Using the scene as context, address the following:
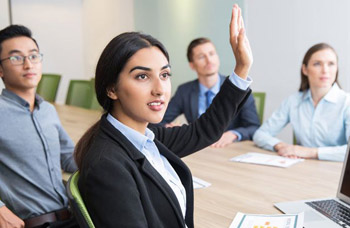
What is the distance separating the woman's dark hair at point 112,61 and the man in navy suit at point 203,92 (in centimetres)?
189

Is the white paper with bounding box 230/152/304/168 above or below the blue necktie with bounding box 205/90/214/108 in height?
below

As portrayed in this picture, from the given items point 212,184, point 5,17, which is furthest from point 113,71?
point 5,17

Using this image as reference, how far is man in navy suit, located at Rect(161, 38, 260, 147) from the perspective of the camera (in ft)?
10.0

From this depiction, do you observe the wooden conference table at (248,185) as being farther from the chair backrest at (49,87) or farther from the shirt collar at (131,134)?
the chair backrest at (49,87)

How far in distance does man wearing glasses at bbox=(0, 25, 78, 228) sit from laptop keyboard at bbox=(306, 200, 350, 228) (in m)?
1.11

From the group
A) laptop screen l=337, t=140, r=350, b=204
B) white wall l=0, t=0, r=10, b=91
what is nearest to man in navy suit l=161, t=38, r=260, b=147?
laptop screen l=337, t=140, r=350, b=204

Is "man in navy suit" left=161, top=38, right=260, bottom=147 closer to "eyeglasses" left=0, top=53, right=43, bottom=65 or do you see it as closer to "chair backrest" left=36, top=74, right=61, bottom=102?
"eyeglasses" left=0, top=53, right=43, bottom=65

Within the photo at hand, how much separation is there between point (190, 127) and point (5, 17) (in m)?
5.90

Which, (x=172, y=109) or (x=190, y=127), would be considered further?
(x=172, y=109)

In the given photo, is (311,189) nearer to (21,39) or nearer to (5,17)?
(21,39)

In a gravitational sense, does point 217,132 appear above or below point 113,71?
below

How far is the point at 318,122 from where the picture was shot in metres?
2.48

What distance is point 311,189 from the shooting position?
1.69m

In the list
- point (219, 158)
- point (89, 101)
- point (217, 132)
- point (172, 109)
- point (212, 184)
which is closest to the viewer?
point (217, 132)
